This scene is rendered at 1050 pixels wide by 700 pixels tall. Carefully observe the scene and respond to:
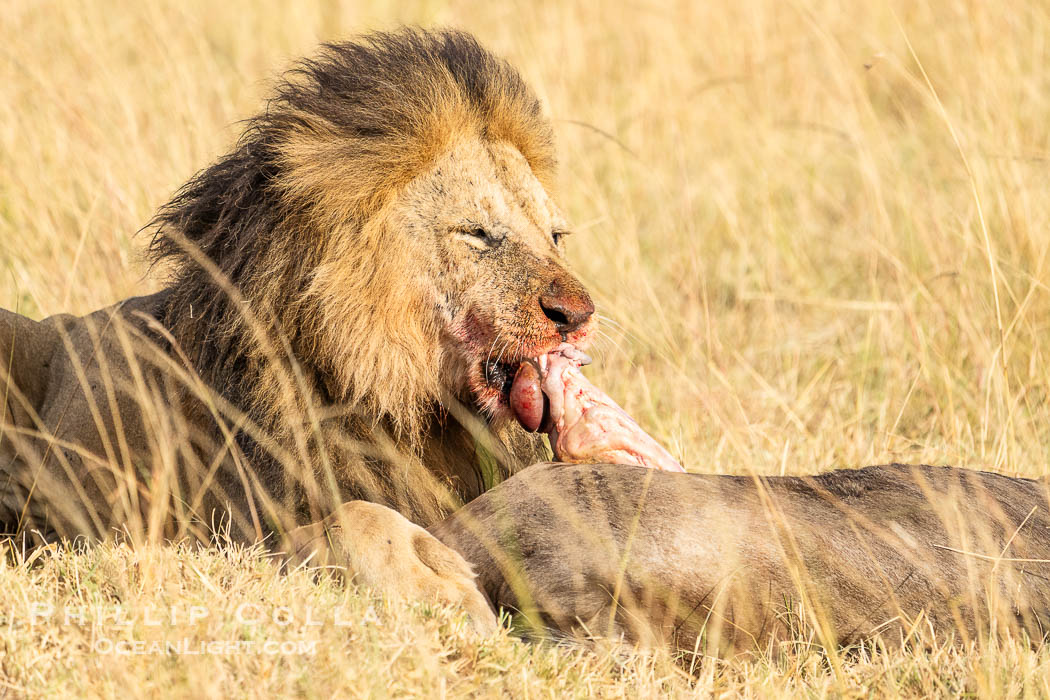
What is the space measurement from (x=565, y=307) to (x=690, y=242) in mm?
2876

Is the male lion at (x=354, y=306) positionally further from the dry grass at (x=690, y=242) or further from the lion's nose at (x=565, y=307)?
the dry grass at (x=690, y=242)

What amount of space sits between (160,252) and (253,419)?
2.02 feet

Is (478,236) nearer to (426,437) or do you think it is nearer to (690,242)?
(426,437)

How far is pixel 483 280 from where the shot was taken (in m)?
3.27

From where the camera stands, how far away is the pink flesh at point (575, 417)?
310 centimetres

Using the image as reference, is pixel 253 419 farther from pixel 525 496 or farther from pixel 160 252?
pixel 525 496

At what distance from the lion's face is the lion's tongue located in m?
0.04

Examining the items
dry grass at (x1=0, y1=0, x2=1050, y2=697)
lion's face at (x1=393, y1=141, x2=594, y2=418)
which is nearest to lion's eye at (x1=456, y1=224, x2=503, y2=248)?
lion's face at (x1=393, y1=141, x2=594, y2=418)

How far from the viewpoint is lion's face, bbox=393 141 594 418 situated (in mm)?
3217

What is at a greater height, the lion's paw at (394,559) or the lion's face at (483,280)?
the lion's face at (483,280)

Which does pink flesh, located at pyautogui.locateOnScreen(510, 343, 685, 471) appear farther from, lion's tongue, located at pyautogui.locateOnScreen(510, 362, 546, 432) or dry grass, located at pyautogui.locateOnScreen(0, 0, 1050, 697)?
dry grass, located at pyautogui.locateOnScreen(0, 0, 1050, 697)

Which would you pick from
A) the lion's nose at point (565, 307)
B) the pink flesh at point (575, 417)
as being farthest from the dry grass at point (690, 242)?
the lion's nose at point (565, 307)

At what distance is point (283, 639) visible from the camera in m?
2.49

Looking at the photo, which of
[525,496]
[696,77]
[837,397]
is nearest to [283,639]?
[525,496]
